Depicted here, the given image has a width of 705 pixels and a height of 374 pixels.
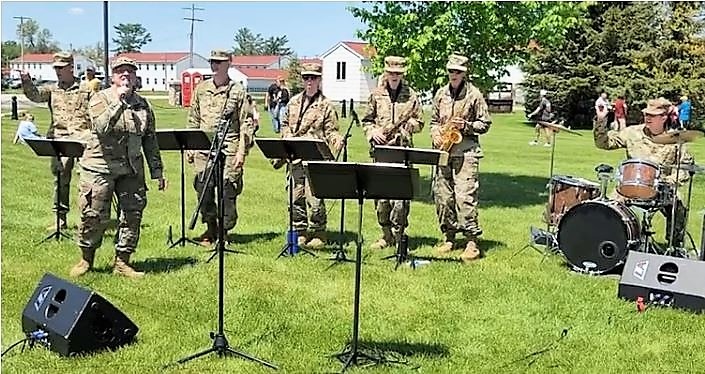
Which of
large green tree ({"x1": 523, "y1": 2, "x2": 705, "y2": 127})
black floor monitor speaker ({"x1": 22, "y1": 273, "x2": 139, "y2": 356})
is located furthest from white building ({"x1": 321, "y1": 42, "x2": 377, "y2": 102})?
black floor monitor speaker ({"x1": 22, "y1": 273, "x2": 139, "y2": 356})

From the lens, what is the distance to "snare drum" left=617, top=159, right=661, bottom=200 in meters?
7.84

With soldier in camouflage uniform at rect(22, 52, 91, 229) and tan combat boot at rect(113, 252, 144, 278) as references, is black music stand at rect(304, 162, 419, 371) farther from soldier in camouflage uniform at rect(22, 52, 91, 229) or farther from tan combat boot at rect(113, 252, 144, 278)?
soldier in camouflage uniform at rect(22, 52, 91, 229)

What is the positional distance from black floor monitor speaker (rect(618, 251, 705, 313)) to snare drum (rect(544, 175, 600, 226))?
4.68 ft

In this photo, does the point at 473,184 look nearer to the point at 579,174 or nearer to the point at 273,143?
the point at 273,143

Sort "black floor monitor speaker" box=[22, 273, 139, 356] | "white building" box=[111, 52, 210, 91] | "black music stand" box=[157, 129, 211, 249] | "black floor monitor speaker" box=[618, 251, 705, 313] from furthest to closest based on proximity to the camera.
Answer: "white building" box=[111, 52, 210, 91]
"black music stand" box=[157, 129, 211, 249]
"black floor monitor speaker" box=[618, 251, 705, 313]
"black floor monitor speaker" box=[22, 273, 139, 356]

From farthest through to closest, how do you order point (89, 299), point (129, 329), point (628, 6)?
1. point (628, 6)
2. point (129, 329)
3. point (89, 299)

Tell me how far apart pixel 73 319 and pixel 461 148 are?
4643 mm

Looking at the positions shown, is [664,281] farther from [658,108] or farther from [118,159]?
[118,159]

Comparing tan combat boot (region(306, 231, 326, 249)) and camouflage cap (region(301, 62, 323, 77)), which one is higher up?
camouflage cap (region(301, 62, 323, 77))

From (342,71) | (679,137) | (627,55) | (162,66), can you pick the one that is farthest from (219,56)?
(162,66)

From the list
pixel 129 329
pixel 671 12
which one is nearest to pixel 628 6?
pixel 671 12

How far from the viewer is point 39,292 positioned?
575 cm

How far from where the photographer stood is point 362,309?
6.90 metres

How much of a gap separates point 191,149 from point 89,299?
127 inches
